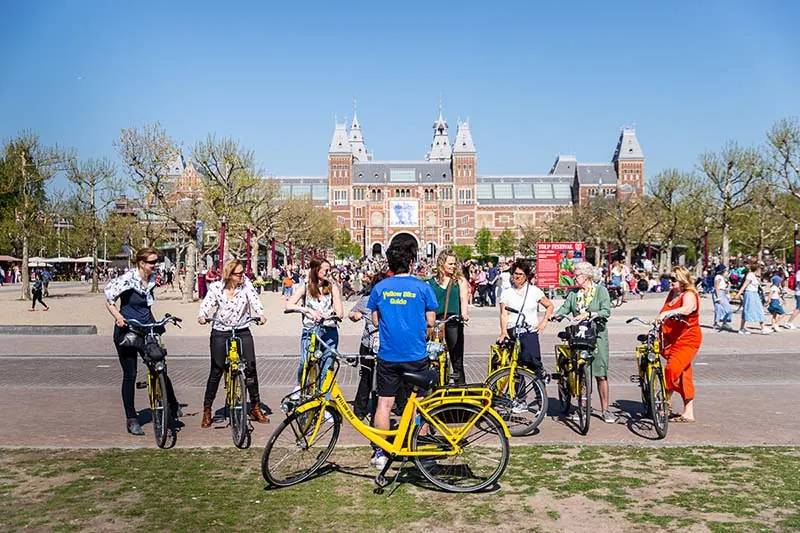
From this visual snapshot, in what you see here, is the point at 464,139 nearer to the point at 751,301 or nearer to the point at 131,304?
the point at 751,301

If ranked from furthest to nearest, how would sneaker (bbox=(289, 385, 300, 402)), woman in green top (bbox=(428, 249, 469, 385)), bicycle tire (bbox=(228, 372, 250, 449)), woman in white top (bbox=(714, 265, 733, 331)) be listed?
woman in white top (bbox=(714, 265, 733, 331)) < woman in green top (bbox=(428, 249, 469, 385)) < bicycle tire (bbox=(228, 372, 250, 449)) < sneaker (bbox=(289, 385, 300, 402))

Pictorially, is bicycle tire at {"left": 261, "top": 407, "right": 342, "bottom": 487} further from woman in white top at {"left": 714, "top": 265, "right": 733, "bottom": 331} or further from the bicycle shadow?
woman in white top at {"left": 714, "top": 265, "right": 733, "bottom": 331}

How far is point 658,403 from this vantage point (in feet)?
24.5

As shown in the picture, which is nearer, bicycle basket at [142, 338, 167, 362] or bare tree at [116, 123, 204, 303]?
bicycle basket at [142, 338, 167, 362]

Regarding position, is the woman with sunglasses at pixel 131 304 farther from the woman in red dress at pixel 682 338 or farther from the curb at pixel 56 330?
the curb at pixel 56 330

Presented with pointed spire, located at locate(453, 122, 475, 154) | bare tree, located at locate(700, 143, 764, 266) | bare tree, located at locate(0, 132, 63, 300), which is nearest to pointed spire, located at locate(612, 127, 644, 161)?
pointed spire, located at locate(453, 122, 475, 154)

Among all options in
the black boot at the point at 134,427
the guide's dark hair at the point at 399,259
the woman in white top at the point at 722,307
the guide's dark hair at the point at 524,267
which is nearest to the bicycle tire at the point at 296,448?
the guide's dark hair at the point at 399,259

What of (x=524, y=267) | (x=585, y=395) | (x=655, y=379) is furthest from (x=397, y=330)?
(x=655, y=379)

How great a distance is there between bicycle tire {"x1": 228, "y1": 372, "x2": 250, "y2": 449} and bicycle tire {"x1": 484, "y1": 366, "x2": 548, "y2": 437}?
2211 mm

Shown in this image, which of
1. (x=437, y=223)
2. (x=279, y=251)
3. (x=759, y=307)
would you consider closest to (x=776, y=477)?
(x=759, y=307)

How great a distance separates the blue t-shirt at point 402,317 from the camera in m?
6.02

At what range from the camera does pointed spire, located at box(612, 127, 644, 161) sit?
128875 millimetres

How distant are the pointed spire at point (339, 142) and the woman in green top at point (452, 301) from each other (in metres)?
129

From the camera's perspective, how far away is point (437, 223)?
443 feet
